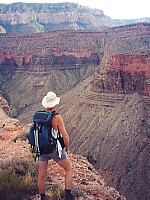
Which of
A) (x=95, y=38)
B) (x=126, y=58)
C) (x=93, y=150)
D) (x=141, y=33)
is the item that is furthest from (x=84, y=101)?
(x=95, y=38)

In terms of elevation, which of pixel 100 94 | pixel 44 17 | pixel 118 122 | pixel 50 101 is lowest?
pixel 118 122

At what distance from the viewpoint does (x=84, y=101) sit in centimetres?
4222

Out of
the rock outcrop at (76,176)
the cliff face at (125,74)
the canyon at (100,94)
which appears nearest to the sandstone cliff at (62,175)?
the rock outcrop at (76,176)

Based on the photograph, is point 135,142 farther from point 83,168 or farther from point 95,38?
point 95,38

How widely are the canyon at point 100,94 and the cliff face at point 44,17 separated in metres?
59.0

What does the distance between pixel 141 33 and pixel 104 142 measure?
38.5m

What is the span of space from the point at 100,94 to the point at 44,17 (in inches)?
4064

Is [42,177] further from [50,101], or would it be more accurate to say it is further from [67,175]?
[50,101]

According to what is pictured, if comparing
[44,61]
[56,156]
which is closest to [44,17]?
[44,61]

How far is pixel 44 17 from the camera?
138375 mm

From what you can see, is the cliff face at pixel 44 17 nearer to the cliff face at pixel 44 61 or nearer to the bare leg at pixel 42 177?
the cliff face at pixel 44 61

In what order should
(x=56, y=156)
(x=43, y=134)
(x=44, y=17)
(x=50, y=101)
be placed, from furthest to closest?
1. (x=44, y=17)
2. (x=50, y=101)
3. (x=56, y=156)
4. (x=43, y=134)

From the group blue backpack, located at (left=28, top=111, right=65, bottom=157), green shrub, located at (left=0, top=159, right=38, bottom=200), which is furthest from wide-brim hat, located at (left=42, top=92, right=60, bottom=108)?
green shrub, located at (left=0, top=159, right=38, bottom=200)

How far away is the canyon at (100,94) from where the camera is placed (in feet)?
97.7
